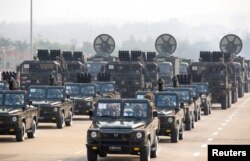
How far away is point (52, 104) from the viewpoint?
40938 mm

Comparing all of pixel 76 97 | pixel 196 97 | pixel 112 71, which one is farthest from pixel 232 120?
pixel 112 71

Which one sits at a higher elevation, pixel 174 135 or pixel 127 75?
pixel 127 75

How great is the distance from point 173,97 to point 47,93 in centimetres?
842

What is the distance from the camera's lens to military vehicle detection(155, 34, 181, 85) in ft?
226

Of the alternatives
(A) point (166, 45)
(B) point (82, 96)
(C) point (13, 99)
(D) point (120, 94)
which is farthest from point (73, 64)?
(C) point (13, 99)

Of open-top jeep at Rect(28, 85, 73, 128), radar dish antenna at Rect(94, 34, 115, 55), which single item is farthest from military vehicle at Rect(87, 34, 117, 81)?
open-top jeep at Rect(28, 85, 73, 128)

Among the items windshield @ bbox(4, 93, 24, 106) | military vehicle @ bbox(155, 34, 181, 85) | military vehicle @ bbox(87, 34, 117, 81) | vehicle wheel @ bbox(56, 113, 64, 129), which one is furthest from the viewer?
military vehicle @ bbox(87, 34, 117, 81)

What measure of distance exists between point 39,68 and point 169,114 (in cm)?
2316

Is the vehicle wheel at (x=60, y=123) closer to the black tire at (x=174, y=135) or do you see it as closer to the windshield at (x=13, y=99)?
the windshield at (x=13, y=99)

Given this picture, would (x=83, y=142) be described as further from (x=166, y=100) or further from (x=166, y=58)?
(x=166, y=58)

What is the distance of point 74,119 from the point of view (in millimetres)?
48750

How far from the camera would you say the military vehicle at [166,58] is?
6881 cm

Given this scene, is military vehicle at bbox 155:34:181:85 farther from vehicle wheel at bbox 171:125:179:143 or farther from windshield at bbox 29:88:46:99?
vehicle wheel at bbox 171:125:179:143

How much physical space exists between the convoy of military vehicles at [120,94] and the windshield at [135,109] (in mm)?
26
